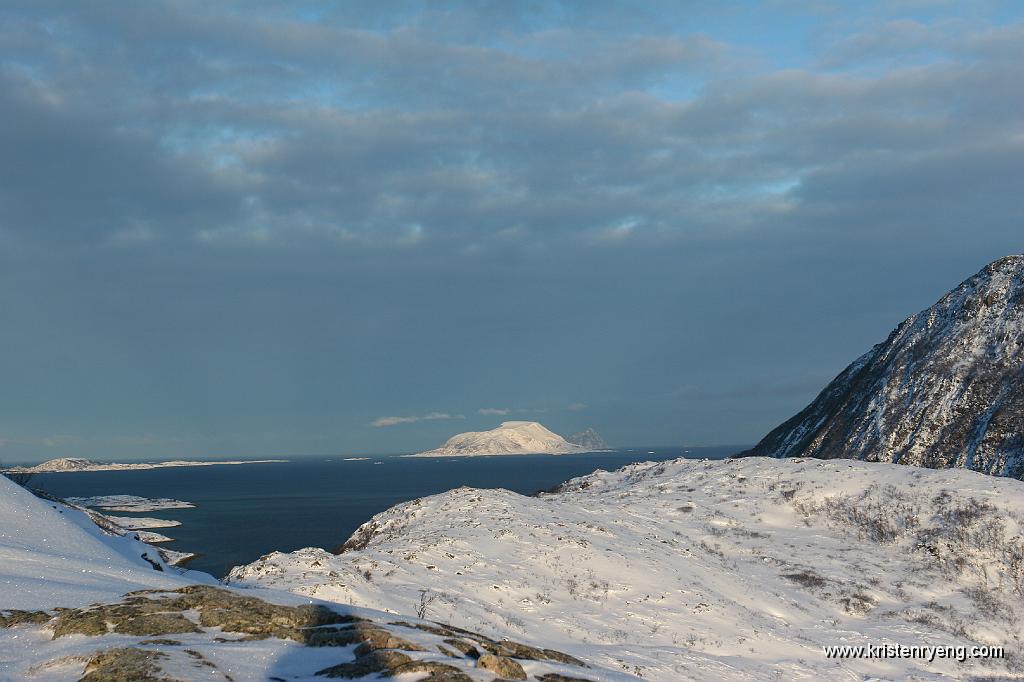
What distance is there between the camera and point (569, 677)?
12047 mm

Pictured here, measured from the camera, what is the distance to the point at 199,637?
12.3m

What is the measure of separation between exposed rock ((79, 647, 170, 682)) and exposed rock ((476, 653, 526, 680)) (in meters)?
4.68

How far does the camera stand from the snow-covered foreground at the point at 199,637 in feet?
34.0

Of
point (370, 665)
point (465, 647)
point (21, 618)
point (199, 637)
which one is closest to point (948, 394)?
point (465, 647)

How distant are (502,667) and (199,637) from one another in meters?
5.56

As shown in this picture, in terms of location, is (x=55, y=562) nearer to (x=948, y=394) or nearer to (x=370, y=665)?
(x=370, y=665)

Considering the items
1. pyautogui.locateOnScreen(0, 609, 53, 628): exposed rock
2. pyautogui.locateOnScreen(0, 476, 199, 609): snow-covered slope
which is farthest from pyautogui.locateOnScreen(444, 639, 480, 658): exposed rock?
pyautogui.locateOnScreen(0, 609, 53, 628): exposed rock

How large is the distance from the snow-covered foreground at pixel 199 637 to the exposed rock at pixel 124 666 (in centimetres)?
2

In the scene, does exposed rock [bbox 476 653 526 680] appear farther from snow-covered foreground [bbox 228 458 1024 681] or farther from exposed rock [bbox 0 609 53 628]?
exposed rock [bbox 0 609 53 628]

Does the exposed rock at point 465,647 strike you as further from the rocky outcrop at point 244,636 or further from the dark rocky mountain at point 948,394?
the dark rocky mountain at point 948,394

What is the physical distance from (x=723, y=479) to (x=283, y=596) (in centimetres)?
3868

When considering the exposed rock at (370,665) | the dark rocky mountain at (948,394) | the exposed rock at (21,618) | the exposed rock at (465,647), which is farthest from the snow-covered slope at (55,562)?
the dark rocky mountain at (948,394)

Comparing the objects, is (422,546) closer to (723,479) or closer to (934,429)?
(723,479)

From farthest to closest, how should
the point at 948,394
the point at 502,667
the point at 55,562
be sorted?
the point at 948,394 → the point at 55,562 → the point at 502,667
